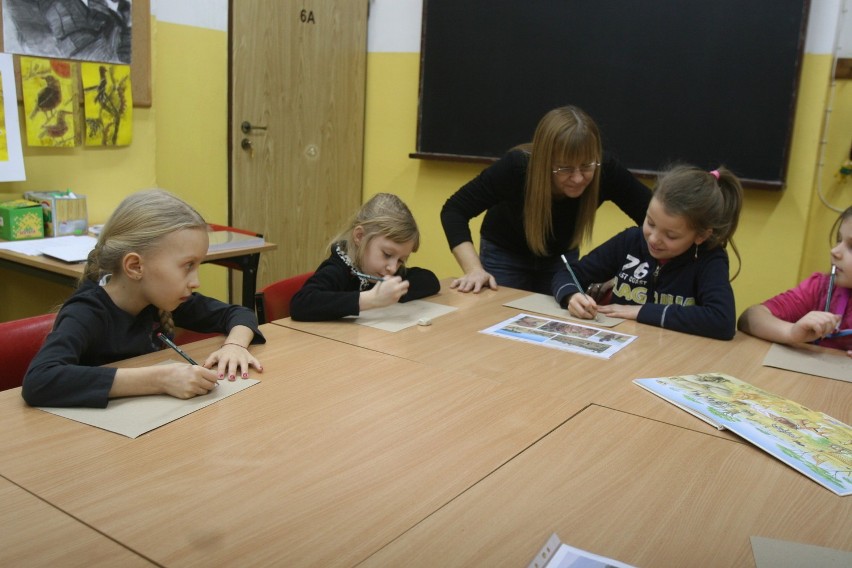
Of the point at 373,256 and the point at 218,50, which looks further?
the point at 218,50

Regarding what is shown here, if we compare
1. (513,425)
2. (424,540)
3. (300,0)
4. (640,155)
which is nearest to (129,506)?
(424,540)

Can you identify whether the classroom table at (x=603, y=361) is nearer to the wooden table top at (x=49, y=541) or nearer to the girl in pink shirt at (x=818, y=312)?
the girl in pink shirt at (x=818, y=312)

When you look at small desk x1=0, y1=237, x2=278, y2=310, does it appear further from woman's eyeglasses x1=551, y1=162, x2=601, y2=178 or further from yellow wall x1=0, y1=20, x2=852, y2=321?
woman's eyeglasses x1=551, y1=162, x2=601, y2=178

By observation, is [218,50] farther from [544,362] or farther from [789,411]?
[789,411]

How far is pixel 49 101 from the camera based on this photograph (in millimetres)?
2926

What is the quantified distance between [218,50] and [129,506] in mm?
3284

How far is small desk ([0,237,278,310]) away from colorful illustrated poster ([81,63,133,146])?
31.7 inches

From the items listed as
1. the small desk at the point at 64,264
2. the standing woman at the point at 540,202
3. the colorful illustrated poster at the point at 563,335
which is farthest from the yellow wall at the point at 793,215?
the colorful illustrated poster at the point at 563,335

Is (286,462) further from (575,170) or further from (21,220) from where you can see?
(21,220)

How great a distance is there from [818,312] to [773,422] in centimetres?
61

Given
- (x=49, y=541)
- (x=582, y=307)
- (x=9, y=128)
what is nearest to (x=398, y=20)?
(x=9, y=128)

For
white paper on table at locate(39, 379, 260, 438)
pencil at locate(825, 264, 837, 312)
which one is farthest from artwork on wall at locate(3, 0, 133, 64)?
pencil at locate(825, 264, 837, 312)

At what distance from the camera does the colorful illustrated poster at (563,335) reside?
172 centimetres

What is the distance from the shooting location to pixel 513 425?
48.4 inches
